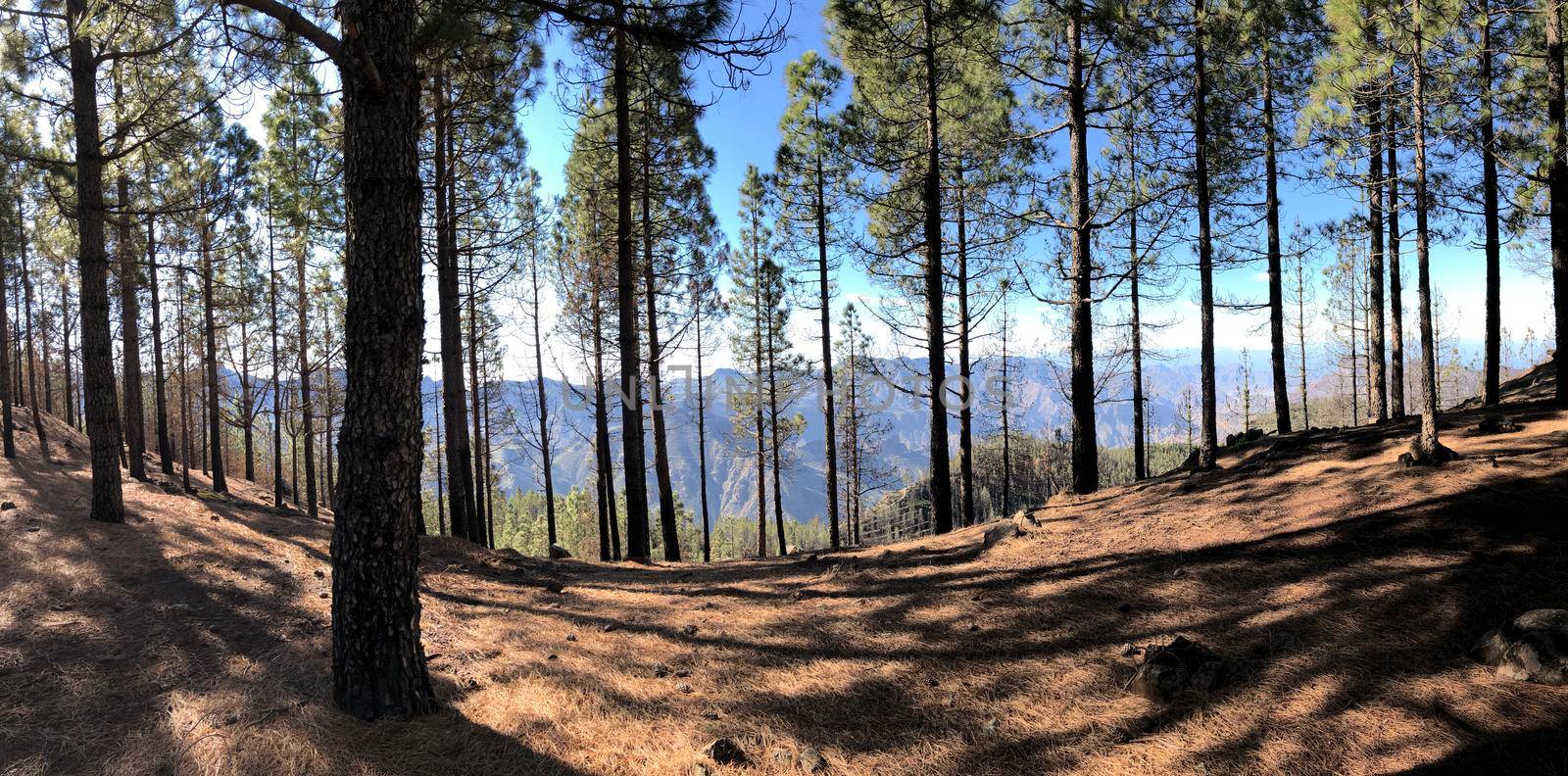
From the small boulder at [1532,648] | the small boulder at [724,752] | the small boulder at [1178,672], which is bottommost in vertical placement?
the small boulder at [724,752]

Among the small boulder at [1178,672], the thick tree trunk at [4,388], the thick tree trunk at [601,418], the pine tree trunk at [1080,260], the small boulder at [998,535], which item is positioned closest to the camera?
the small boulder at [1178,672]

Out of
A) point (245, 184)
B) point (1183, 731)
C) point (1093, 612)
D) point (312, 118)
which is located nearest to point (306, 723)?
point (1183, 731)

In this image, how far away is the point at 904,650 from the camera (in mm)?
4934

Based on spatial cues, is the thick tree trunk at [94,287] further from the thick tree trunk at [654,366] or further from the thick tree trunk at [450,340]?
the thick tree trunk at [654,366]

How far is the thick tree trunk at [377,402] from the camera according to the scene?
3.69 m

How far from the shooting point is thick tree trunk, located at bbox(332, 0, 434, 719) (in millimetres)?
3686

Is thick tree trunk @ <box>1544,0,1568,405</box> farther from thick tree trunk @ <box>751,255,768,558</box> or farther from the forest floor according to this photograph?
thick tree trunk @ <box>751,255,768,558</box>

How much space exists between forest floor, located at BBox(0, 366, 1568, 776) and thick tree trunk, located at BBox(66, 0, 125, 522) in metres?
0.71

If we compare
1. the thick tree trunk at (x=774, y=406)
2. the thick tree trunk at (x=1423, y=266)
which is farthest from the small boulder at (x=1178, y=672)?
the thick tree trunk at (x=774, y=406)

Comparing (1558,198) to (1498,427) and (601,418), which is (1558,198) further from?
(601,418)

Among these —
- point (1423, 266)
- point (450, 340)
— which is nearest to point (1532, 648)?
point (1423, 266)

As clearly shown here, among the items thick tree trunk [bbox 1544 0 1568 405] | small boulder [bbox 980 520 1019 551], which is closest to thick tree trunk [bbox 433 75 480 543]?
small boulder [bbox 980 520 1019 551]

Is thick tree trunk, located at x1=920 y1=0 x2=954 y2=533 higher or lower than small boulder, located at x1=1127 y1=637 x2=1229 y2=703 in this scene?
higher

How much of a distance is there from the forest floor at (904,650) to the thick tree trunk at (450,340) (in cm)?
331
